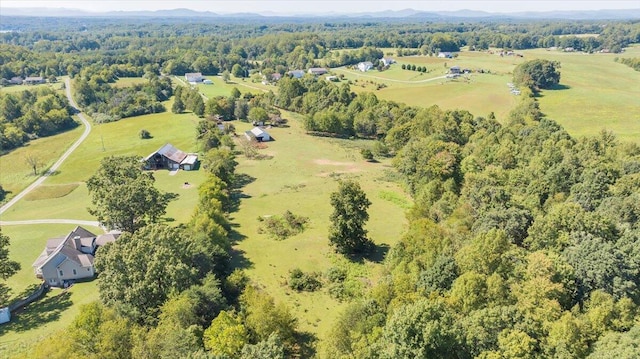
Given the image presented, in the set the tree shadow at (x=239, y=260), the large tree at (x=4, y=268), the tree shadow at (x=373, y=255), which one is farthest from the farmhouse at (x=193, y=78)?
the tree shadow at (x=373, y=255)

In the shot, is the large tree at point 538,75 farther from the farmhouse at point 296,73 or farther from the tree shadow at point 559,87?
the farmhouse at point 296,73

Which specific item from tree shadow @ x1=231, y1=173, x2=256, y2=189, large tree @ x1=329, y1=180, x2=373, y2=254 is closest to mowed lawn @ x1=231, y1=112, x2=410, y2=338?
tree shadow @ x1=231, y1=173, x2=256, y2=189

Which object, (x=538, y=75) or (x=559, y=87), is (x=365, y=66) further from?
(x=559, y=87)

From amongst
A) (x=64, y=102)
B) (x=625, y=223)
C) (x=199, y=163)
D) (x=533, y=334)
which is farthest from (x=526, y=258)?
(x=64, y=102)

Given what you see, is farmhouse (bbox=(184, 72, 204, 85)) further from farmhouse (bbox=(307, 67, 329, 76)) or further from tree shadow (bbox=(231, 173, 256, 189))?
tree shadow (bbox=(231, 173, 256, 189))

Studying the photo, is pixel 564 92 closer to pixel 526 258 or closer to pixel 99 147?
pixel 526 258

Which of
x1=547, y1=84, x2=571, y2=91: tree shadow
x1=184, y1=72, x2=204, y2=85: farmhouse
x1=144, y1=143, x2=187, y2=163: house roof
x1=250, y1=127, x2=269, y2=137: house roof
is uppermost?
x1=547, y1=84, x2=571, y2=91: tree shadow
